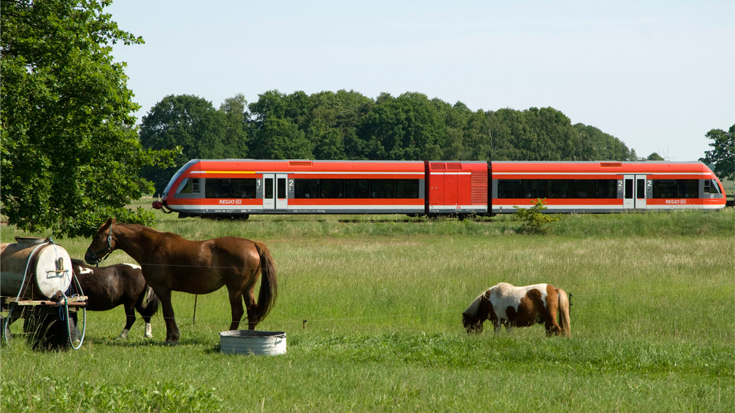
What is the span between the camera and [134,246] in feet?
36.2

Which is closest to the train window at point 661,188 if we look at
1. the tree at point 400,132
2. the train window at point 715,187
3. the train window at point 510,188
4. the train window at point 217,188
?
the train window at point 715,187

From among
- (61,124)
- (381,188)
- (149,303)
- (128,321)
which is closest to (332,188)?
(381,188)

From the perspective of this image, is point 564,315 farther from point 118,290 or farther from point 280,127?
point 280,127

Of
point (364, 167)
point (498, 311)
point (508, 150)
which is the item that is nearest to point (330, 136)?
point (508, 150)

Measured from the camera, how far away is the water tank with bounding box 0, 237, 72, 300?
9.72m

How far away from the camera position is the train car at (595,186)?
39281mm

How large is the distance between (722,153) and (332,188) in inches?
3305

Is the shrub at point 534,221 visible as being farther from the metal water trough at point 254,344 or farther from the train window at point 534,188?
the metal water trough at point 254,344

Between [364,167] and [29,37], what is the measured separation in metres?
20.6

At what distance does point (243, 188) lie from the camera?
37531 millimetres

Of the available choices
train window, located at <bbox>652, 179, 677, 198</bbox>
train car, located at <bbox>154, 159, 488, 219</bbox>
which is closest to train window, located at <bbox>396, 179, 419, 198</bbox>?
train car, located at <bbox>154, 159, 488, 219</bbox>

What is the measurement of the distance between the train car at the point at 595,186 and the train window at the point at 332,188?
8049mm

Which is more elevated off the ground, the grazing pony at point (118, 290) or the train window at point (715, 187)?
the train window at point (715, 187)

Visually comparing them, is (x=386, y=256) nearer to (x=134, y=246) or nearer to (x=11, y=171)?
(x=11, y=171)
